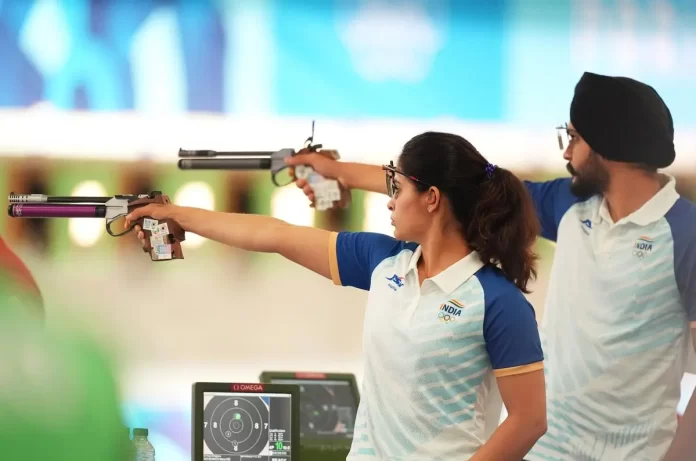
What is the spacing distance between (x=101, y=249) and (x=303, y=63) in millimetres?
1105

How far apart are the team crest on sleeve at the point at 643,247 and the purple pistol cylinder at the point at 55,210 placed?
1.65 m

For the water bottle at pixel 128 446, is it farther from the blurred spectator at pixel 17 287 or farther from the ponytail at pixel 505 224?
the ponytail at pixel 505 224

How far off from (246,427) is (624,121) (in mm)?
1554

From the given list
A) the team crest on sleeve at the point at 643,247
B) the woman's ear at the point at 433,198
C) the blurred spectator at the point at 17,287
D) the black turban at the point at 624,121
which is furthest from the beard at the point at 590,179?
the blurred spectator at the point at 17,287

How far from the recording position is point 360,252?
2385 mm

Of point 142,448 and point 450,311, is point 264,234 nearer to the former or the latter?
point 450,311

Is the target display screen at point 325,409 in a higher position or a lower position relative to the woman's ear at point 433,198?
lower

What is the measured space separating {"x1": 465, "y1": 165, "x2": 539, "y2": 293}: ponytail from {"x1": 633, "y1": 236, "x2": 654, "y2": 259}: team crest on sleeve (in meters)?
0.77

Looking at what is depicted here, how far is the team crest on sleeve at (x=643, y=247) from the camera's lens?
2.85 m

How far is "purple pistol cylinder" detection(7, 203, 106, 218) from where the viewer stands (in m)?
2.97

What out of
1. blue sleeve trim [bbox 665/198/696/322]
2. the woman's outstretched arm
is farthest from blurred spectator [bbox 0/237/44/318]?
blue sleeve trim [bbox 665/198/696/322]

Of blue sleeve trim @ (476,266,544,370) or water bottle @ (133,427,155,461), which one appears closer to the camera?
blue sleeve trim @ (476,266,544,370)

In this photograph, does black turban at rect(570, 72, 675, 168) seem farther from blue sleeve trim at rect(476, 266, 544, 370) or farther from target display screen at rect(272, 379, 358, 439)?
target display screen at rect(272, 379, 358, 439)

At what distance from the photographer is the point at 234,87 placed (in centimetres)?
384
